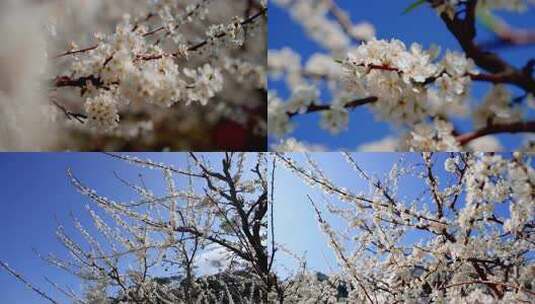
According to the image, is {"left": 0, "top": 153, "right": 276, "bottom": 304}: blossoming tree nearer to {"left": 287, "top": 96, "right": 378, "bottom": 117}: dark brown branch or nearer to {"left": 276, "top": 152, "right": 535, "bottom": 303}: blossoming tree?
{"left": 276, "top": 152, "right": 535, "bottom": 303}: blossoming tree

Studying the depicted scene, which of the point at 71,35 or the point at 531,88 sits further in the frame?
the point at 71,35

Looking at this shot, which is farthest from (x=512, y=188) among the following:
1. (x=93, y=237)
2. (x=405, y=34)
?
(x=93, y=237)

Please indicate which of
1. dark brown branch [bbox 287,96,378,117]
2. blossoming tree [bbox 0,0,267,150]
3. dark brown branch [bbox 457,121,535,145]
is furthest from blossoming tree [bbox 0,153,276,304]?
dark brown branch [bbox 457,121,535,145]

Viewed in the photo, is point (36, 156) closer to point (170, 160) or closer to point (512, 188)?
point (170, 160)

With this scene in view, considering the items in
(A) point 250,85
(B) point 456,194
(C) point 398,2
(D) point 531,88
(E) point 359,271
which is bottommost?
(E) point 359,271

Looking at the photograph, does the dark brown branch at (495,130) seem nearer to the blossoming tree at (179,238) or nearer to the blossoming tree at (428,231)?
the blossoming tree at (428,231)

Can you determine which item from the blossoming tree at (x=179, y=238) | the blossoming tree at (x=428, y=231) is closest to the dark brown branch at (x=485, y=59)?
the blossoming tree at (x=428, y=231)

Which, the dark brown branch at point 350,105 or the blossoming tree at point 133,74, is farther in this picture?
the blossoming tree at point 133,74
